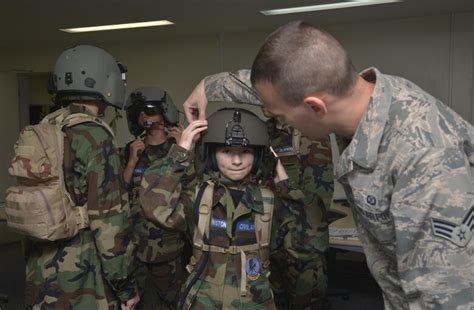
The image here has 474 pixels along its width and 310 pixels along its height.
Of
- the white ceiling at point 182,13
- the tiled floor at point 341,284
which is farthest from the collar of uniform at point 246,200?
the white ceiling at point 182,13

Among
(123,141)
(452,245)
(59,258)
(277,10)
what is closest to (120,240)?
(59,258)

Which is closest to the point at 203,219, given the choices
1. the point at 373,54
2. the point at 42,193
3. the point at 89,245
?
the point at 89,245

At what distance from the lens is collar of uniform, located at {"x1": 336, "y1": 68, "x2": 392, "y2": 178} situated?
3.82 ft

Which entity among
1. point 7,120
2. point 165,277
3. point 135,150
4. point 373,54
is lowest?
point 165,277

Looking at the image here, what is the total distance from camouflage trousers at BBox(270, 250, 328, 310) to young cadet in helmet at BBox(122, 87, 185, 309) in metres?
0.68

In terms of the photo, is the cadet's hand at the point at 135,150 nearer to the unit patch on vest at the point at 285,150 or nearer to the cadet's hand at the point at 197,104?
the unit patch on vest at the point at 285,150

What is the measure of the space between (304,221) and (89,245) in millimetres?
958

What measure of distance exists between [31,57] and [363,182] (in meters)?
7.46

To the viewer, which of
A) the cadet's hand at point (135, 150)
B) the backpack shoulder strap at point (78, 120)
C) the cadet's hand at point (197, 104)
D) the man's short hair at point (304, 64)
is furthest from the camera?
the cadet's hand at point (135, 150)

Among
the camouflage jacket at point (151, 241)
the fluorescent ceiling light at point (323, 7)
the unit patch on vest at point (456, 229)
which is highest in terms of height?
the fluorescent ceiling light at point (323, 7)

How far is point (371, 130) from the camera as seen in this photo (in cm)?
118

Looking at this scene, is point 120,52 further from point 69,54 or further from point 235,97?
point 235,97

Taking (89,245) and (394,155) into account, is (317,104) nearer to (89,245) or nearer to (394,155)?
(394,155)

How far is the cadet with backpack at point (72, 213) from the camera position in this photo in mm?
1998
